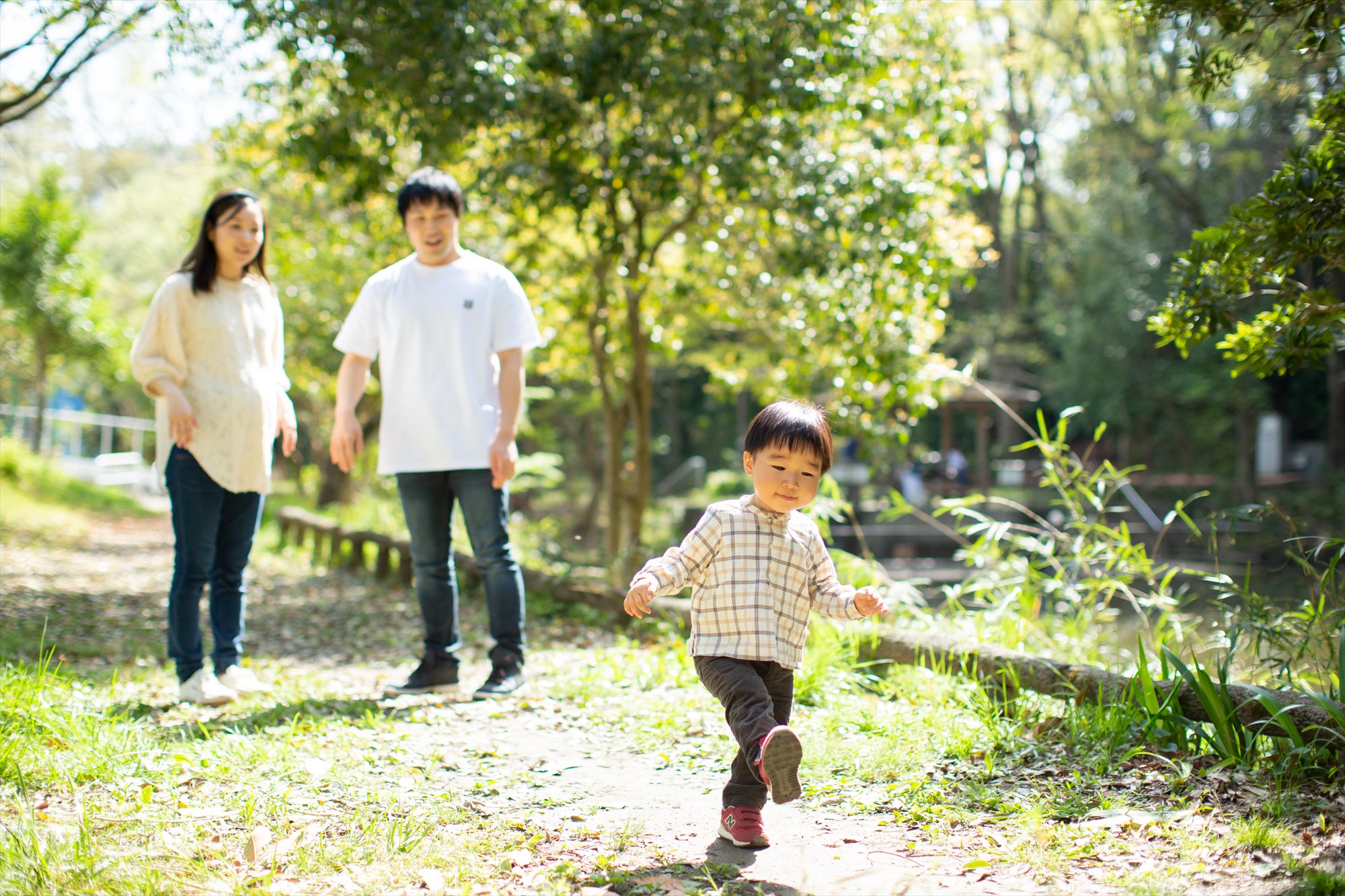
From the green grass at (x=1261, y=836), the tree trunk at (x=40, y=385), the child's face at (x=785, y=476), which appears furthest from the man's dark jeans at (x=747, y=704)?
the tree trunk at (x=40, y=385)

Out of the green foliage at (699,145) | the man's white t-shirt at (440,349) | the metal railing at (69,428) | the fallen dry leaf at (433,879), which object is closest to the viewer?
the fallen dry leaf at (433,879)

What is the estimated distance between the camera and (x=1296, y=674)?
3619 millimetres

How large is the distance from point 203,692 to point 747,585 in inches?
94.6

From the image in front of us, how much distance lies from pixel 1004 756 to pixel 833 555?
248 cm

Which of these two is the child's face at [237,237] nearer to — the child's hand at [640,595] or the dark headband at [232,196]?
the dark headband at [232,196]

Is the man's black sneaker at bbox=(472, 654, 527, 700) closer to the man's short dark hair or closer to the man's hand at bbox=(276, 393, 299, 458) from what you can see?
the man's hand at bbox=(276, 393, 299, 458)

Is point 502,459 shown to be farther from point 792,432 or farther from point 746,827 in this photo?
point 746,827

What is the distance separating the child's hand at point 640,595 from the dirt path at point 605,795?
610 millimetres

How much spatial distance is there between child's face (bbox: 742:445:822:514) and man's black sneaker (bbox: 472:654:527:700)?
6.42ft

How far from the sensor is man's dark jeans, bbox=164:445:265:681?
402 cm

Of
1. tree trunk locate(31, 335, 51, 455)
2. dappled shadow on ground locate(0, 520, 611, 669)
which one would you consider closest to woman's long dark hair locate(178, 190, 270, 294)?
dappled shadow on ground locate(0, 520, 611, 669)

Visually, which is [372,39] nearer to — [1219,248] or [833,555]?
[833,555]

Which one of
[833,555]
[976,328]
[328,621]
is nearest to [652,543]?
[328,621]

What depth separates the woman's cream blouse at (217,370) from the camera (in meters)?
4.00
